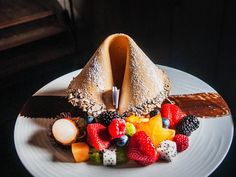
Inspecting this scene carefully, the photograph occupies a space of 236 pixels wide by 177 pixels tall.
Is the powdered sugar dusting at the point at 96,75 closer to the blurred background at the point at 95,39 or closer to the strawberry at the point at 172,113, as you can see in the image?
the strawberry at the point at 172,113

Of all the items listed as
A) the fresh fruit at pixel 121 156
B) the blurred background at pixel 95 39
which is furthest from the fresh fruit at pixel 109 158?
the blurred background at pixel 95 39

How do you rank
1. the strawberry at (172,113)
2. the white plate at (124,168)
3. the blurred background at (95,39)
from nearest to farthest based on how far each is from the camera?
the white plate at (124,168)
the strawberry at (172,113)
the blurred background at (95,39)

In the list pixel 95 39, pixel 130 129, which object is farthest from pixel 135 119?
pixel 95 39

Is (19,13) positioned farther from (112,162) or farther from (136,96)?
(112,162)

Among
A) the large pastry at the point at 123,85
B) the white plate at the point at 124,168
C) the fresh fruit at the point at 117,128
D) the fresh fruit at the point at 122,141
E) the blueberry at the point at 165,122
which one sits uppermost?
the large pastry at the point at 123,85

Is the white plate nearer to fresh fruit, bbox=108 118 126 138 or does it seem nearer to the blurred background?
fresh fruit, bbox=108 118 126 138

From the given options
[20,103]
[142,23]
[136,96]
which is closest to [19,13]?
[20,103]

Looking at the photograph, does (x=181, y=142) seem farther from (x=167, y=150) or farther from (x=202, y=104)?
(x=202, y=104)
